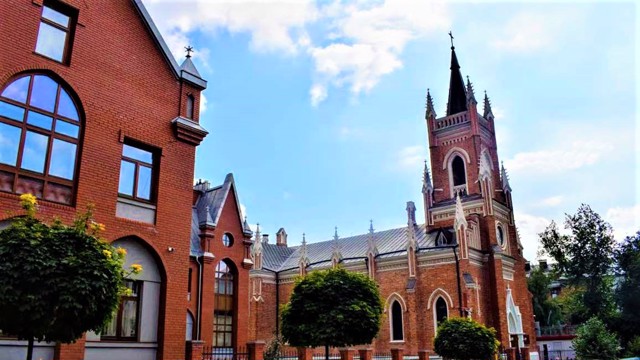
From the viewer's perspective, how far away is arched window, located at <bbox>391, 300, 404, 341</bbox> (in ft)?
126

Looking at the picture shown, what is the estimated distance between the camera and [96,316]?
862 cm

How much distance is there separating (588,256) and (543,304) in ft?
59.0

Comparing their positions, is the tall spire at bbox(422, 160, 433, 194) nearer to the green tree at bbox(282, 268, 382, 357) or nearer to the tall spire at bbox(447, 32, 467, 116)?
the tall spire at bbox(447, 32, 467, 116)

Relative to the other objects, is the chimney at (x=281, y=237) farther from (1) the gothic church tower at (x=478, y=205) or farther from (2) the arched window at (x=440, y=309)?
(2) the arched window at (x=440, y=309)

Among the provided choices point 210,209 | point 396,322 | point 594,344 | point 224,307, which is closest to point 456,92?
point 396,322

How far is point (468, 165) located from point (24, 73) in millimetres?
35947

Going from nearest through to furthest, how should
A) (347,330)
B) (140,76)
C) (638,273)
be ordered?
(140,76) → (347,330) → (638,273)

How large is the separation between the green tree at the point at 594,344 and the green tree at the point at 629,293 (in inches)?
550

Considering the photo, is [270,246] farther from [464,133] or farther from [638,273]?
[638,273]

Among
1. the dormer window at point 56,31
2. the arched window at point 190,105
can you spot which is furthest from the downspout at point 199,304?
the dormer window at point 56,31

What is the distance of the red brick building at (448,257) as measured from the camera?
36400 mm

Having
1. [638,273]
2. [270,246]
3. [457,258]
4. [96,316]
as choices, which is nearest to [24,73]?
[96,316]

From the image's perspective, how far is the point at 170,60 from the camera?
1520 cm

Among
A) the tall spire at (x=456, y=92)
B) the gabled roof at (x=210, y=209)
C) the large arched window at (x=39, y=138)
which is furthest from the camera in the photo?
the tall spire at (x=456, y=92)
